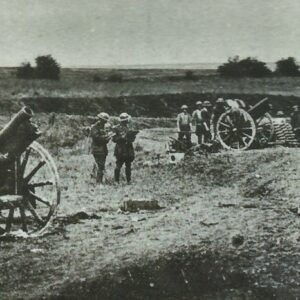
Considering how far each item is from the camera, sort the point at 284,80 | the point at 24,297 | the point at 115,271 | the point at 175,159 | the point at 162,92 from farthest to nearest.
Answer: the point at 162,92 < the point at 175,159 < the point at 284,80 < the point at 115,271 < the point at 24,297

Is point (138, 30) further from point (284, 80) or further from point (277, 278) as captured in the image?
point (277, 278)

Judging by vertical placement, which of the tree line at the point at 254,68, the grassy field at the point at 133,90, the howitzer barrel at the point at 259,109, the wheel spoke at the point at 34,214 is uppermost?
the tree line at the point at 254,68

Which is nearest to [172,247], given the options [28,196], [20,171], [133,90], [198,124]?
[28,196]

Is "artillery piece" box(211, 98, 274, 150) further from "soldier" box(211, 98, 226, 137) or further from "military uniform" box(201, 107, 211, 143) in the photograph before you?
"military uniform" box(201, 107, 211, 143)

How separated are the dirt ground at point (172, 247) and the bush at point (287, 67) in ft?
4.58

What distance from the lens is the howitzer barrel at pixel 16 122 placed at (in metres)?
6.11

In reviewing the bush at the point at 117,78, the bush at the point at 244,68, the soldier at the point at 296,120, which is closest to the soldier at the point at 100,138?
the bush at the point at 244,68

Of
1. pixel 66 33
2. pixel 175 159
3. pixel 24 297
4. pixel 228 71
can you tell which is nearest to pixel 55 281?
pixel 24 297

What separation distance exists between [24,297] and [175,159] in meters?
6.52

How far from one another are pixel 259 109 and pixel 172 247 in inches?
246

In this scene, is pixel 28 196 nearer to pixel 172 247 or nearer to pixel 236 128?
pixel 172 247

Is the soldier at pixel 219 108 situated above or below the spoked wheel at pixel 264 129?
above

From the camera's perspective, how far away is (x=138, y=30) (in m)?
7.72

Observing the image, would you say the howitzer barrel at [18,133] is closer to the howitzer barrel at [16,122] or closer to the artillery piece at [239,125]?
the howitzer barrel at [16,122]
